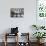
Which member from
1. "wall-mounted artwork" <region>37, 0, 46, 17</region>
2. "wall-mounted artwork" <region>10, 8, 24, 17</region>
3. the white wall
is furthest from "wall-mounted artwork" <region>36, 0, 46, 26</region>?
"wall-mounted artwork" <region>10, 8, 24, 17</region>

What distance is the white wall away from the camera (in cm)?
658

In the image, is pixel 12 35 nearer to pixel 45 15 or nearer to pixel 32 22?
pixel 32 22

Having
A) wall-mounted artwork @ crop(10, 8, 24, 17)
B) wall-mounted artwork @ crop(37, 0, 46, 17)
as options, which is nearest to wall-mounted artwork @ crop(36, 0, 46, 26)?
wall-mounted artwork @ crop(37, 0, 46, 17)

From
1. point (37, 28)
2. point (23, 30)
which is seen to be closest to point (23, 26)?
point (23, 30)

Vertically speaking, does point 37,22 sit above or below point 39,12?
below

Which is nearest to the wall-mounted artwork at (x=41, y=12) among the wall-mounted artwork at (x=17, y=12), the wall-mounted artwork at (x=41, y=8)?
the wall-mounted artwork at (x=41, y=8)

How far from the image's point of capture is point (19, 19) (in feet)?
21.8

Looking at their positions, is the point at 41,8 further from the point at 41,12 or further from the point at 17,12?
the point at 17,12

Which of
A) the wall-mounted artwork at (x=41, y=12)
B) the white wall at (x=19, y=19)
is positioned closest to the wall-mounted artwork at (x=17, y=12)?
the white wall at (x=19, y=19)

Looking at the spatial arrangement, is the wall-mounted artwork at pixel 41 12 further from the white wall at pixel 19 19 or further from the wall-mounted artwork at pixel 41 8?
the white wall at pixel 19 19

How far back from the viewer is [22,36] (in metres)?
6.72

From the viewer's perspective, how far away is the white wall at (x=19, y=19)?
6582mm

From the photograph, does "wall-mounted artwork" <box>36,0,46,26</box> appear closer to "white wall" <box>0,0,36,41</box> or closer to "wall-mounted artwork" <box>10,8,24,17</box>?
"white wall" <box>0,0,36,41</box>

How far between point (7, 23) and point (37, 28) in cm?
128
